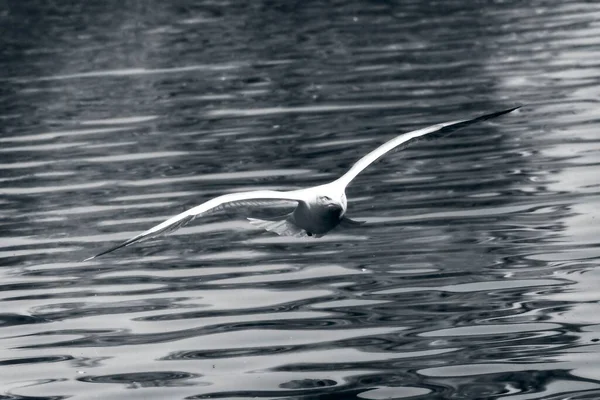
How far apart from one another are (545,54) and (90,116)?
29.4 ft

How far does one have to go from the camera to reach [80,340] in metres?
12.8

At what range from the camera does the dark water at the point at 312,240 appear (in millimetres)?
11828

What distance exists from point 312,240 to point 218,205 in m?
3.51

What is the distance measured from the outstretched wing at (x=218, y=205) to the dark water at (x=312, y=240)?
41.3 inches

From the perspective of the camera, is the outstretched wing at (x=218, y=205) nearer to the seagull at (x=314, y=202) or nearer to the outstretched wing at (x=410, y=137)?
the seagull at (x=314, y=202)

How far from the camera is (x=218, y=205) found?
1238cm

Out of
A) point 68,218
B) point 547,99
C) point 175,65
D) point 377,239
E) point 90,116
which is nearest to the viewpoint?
point 377,239

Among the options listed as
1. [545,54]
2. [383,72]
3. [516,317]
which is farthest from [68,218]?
[545,54]

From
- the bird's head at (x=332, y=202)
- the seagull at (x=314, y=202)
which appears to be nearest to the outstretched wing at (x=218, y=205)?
the seagull at (x=314, y=202)

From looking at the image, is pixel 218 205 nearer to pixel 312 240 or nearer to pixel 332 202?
pixel 332 202

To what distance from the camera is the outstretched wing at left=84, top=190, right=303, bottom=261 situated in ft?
38.3

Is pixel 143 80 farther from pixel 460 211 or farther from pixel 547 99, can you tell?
pixel 460 211

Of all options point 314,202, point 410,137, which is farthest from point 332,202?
point 410,137

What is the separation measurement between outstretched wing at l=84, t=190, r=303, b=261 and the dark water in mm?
1050
